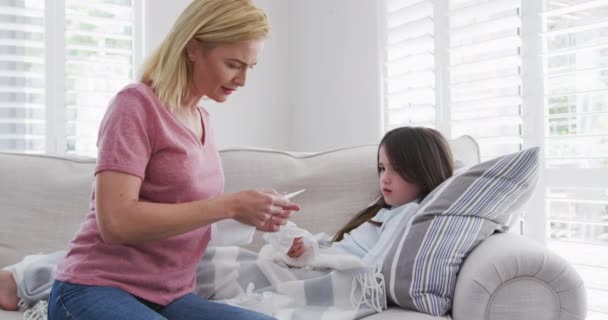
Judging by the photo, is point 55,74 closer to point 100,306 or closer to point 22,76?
point 22,76

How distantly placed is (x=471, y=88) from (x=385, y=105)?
0.54m

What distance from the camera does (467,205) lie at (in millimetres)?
1470

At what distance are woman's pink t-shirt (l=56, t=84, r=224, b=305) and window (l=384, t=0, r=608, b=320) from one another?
139 cm

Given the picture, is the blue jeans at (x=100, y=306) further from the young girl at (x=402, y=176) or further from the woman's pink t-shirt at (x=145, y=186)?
the young girl at (x=402, y=176)

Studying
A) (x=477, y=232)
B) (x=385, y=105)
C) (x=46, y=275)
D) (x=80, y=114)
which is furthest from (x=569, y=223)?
(x=80, y=114)

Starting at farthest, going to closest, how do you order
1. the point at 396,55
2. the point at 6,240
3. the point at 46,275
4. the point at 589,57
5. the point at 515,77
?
the point at 396,55 → the point at 515,77 → the point at 589,57 → the point at 6,240 → the point at 46,275

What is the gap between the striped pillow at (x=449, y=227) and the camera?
1.41 meters

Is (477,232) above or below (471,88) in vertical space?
below

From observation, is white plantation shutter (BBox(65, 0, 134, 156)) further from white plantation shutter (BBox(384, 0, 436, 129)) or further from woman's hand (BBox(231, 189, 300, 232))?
woman's hand (BBox(231, 189, 300, 232))

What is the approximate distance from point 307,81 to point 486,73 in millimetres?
1277

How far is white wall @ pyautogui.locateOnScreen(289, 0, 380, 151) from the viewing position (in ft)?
9.95

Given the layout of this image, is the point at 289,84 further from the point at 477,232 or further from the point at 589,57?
the point at 477,232

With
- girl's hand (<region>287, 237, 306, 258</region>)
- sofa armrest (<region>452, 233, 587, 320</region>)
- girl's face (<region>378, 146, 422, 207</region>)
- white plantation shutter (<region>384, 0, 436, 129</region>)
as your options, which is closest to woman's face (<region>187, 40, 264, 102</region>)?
girl's hand (<region>287, 237, 306, 258</region>)

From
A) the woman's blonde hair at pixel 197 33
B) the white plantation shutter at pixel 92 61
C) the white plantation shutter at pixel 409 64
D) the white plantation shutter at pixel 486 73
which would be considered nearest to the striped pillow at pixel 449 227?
the woman's blonde hair at pixel 197 33
